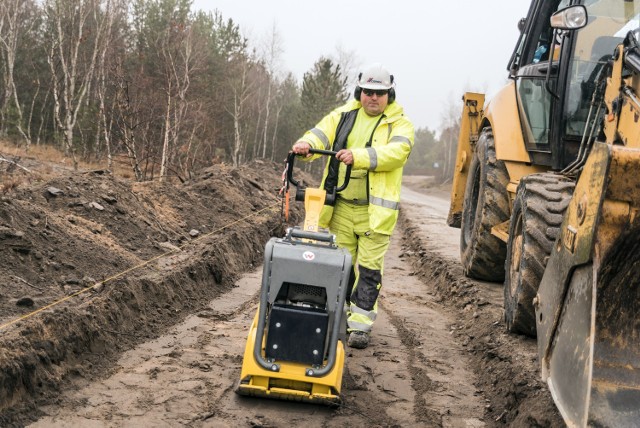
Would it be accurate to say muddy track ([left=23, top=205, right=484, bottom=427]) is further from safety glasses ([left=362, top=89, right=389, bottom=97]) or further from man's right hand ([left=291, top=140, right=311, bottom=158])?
safety glasses ([left=362, top=89, right=389, bottom=97])

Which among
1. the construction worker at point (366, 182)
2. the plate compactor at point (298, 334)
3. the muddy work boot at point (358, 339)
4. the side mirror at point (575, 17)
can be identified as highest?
the side mirror at point (575, 17)

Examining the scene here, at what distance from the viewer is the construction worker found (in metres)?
5.50

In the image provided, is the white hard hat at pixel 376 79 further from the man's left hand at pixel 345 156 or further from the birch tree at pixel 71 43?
the birch tree at pixel 71 43

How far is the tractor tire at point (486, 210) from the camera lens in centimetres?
687

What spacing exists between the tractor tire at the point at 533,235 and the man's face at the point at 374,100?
1.27m

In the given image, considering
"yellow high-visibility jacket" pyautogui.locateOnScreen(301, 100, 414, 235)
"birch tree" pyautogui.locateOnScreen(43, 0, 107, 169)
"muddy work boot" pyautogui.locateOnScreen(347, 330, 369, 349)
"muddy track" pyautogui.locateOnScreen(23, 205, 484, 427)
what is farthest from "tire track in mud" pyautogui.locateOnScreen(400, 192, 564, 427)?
"birch tree" pyautogui.locateOnScreen(43, 0, 107, 169)

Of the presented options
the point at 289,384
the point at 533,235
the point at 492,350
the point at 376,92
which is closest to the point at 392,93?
the point at 376,92

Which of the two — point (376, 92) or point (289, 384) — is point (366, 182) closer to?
point (376, 92)

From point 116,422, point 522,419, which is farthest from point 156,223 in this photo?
point 522,419

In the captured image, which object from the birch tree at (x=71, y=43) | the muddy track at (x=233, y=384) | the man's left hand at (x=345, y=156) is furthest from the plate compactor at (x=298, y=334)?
the birch tree at (x=71, y=43)

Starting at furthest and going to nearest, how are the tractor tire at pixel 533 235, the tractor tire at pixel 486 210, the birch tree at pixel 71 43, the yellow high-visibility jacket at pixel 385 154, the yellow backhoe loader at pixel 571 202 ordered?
the birch tree at pixel 71 43 → the tractor tire at pixel 486 210 → the yellow high-visibility jacket at pixel 385 154 → the tractor tire at pixel 533 235 → the yellow backhoe loader at pixel 571 202

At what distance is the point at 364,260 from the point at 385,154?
37.5 inches

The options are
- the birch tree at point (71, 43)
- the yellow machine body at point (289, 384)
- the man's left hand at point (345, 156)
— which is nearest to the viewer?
the yellow machine body at point (289, 384)

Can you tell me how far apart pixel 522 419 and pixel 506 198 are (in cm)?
318
